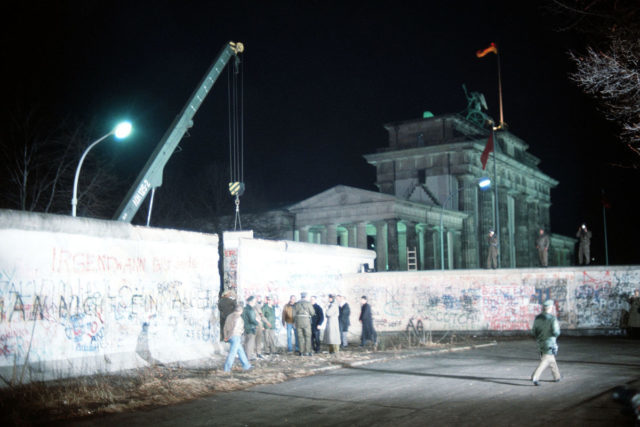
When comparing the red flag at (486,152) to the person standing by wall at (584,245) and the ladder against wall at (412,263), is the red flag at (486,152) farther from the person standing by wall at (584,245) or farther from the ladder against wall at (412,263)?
the person standing by wall at (584,245)

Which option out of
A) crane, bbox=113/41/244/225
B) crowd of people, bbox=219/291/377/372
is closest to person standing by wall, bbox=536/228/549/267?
crowd of people, bbox=219/291/377/372

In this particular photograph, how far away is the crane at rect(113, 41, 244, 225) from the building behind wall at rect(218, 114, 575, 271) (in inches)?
1020

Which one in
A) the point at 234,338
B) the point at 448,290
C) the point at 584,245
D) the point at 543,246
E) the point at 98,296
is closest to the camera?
the point at 234,338

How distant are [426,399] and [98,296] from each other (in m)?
7.66

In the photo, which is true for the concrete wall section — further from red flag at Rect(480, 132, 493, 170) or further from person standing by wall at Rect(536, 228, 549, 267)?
red flag at Rect(480, 132, 493, 170)

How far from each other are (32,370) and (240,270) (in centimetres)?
778

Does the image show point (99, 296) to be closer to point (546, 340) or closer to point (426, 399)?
point (426, 399)

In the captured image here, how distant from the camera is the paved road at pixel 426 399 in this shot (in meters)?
→ 8.65

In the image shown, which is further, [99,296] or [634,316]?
[634,316]

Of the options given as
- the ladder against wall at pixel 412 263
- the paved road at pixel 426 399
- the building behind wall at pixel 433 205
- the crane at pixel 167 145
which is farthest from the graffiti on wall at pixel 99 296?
the building behind wall at pixel 433 205

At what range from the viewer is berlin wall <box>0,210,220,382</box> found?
11.9 meters

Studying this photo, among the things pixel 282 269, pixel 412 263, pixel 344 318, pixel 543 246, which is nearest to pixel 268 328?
pixel 282 269

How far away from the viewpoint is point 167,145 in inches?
877

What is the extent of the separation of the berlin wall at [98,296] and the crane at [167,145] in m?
4.66
